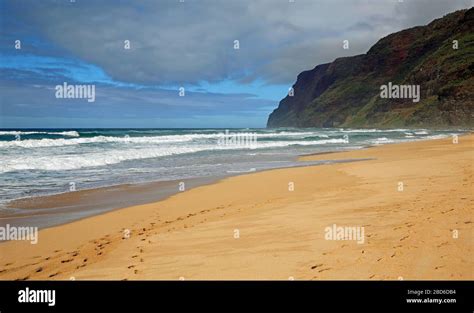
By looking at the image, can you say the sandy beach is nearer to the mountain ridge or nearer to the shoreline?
the shoreline

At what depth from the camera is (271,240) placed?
524 centimetres

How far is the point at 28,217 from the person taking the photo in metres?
7.57
